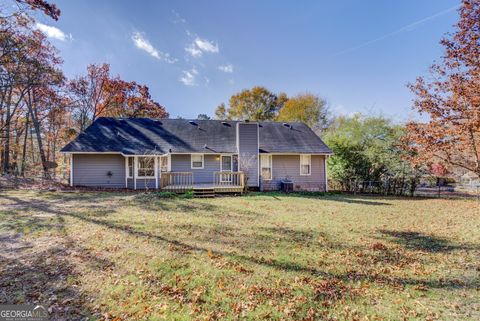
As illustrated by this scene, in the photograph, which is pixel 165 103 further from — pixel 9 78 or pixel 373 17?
pixel 373 17

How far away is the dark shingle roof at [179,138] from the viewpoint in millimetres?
15914

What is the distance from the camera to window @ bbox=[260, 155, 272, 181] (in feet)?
54.9

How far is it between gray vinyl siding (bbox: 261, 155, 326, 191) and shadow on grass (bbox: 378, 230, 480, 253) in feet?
33.1

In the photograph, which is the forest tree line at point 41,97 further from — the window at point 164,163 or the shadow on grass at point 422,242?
the shadow on grass at point 422,242

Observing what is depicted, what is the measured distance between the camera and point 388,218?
858 cm

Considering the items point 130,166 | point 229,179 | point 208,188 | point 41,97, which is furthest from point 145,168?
point 41,97

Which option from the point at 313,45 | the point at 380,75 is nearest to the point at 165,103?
the point at 313,45

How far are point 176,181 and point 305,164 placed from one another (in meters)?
9.31

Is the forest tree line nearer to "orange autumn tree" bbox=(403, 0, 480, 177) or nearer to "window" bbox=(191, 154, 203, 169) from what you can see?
"window" bbox=(191, 154, 203, 169)

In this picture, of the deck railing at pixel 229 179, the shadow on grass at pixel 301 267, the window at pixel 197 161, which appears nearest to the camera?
the shadow on grass at pixel 301 267

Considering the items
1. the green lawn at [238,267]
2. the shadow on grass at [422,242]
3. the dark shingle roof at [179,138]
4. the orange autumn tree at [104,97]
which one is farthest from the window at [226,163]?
the orange autumn tree at [104,97]

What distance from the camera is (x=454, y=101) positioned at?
31.2 feet

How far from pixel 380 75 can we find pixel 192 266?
65.6 ft

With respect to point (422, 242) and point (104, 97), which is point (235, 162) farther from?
point (104, 97)
